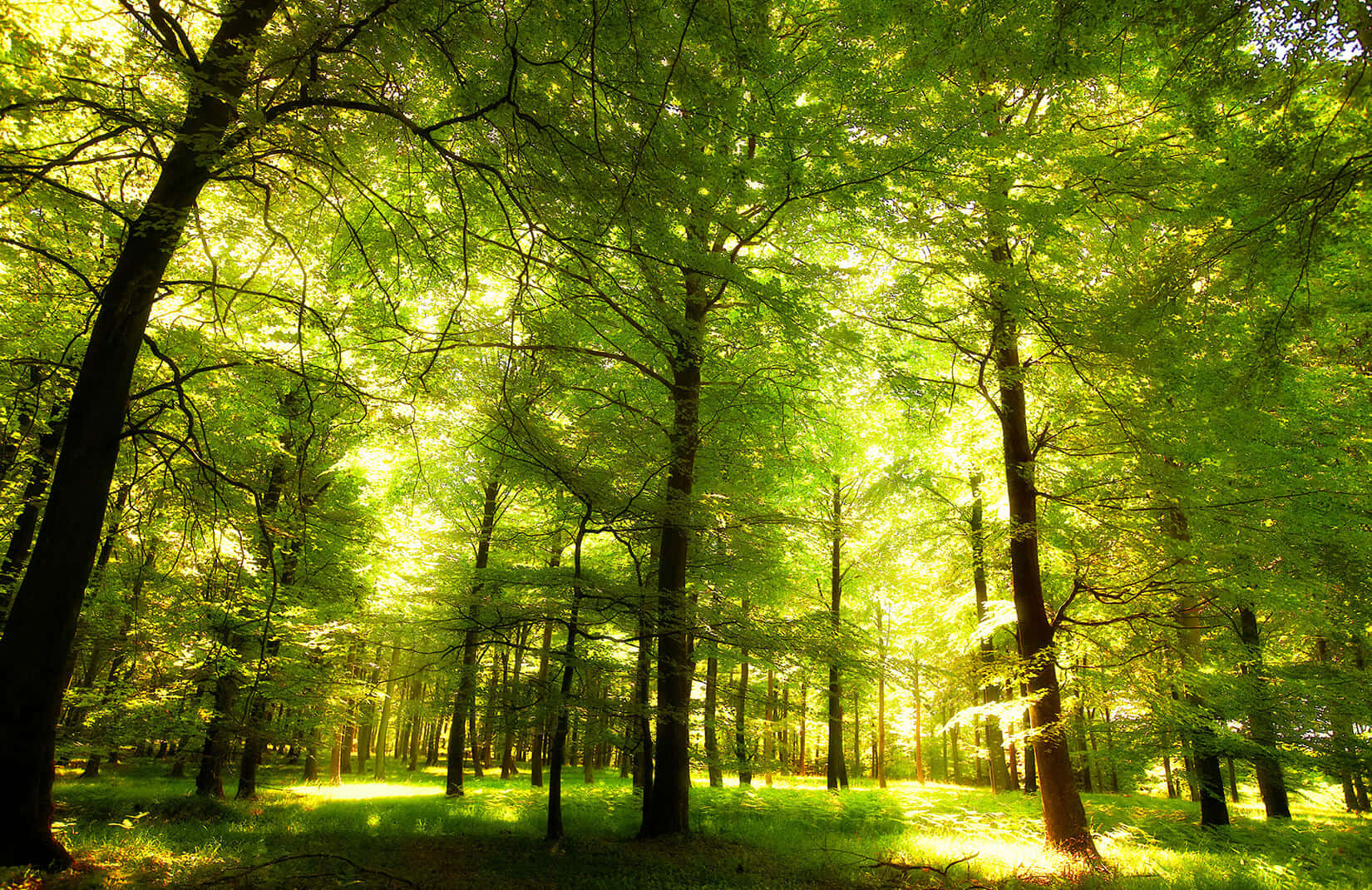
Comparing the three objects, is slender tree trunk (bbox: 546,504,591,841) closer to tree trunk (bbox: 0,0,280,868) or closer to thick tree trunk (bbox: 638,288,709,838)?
thick tree trunk (bbox: 638,288,709,838)

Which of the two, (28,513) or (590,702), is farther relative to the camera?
(28,513)

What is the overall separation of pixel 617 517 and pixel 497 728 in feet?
10.0

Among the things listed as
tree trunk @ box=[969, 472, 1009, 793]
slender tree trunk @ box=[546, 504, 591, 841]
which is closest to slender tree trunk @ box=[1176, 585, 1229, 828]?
tree trunk @ box=[969, 472, 1009, 793]

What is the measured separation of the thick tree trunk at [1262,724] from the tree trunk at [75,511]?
13044 mm

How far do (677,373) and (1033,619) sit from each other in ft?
19.9

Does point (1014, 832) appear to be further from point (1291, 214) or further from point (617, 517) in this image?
point (1291, 214)

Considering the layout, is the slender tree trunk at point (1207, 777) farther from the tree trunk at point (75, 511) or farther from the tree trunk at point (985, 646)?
the tree trunk at point (75, 511)

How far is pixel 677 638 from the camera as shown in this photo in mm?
7555

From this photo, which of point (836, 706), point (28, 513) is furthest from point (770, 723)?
point (28, 513)

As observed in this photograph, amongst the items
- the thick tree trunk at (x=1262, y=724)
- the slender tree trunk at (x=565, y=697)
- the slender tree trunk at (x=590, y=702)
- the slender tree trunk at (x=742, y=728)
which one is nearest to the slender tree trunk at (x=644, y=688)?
the slender tree trunk at (x=590, y=702)

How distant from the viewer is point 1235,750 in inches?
332

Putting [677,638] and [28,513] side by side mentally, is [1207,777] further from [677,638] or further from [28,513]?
[28,513]

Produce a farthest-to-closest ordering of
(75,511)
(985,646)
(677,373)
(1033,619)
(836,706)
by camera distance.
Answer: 1. (836,706)
2. (985,646)
3. (677,373)
4. (1033,619)
5. (75,511)

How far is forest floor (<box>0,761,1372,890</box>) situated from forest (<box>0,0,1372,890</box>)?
13cm
